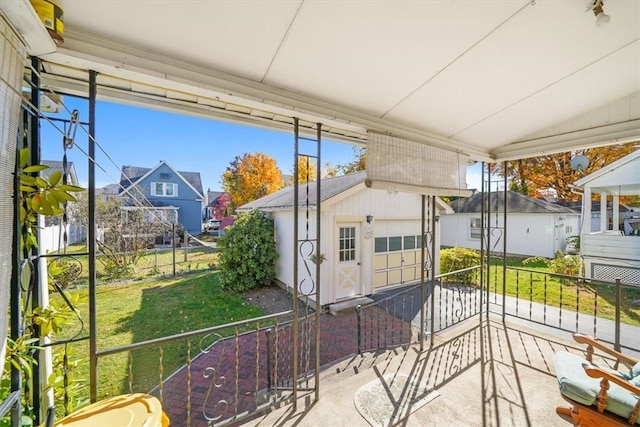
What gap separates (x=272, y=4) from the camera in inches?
49.5

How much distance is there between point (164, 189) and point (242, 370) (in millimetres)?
17799

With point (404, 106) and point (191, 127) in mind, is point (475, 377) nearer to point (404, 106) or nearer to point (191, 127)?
point (404, 106)

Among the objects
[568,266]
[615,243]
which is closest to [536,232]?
[568,266]

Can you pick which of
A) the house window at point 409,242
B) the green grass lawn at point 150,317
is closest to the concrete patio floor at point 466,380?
the green grass lawn at point 150,317

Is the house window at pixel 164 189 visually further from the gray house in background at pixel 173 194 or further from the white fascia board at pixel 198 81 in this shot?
the white fascia board at pixel 198 81

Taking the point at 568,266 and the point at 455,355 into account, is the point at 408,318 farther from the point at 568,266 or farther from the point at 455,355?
the point at 568,266

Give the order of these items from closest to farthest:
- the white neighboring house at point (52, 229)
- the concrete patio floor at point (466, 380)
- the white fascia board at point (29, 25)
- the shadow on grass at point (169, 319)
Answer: the white fascia board at point (29, 25)
the white neighboring house at point (52, 229)
the concrete patio floor at point (466, 380)
the shadow on grass at point (169, 319)

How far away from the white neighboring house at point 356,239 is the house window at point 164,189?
1359 cm

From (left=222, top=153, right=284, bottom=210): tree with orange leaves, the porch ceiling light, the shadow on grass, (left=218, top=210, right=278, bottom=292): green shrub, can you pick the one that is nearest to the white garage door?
(left=218, top=210, right=278, bottom=292): green shrub

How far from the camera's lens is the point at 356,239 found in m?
6.55

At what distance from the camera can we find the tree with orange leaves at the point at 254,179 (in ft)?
56.7

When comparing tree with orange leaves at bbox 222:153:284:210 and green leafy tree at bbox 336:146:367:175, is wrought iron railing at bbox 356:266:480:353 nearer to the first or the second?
green leafy tree at bbox 336:146:367:175

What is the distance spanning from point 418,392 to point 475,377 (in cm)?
72

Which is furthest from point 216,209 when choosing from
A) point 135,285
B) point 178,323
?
point 178,323
